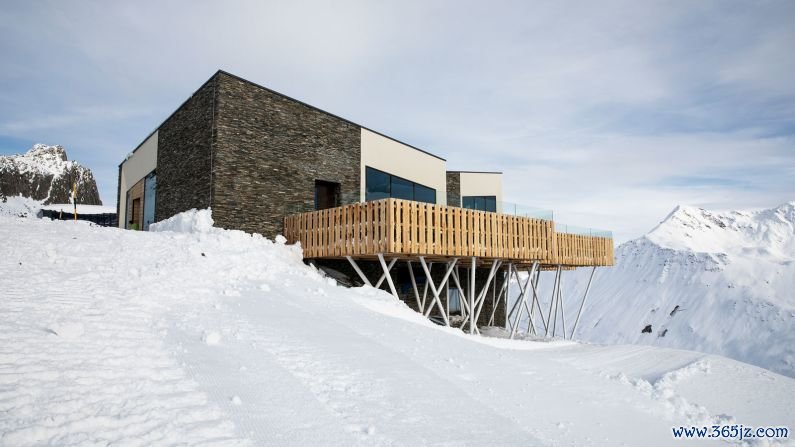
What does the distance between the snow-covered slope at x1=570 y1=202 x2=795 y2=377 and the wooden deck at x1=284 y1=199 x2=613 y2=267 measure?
222 feet

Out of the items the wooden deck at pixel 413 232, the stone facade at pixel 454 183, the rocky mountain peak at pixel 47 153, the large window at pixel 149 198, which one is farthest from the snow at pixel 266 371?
the rocky mountain peak at pixel 47 153

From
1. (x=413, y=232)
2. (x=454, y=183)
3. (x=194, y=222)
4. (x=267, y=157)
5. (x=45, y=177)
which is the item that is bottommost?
(x=413, y=232)

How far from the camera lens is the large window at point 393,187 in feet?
63.5

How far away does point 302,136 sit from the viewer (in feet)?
56.2

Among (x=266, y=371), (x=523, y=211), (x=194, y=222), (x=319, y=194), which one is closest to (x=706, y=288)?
(x=523, y=211)

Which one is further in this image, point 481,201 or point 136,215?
point 481,201

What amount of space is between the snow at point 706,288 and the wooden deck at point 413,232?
68.0 m

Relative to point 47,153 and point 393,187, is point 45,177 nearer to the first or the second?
point 47,153

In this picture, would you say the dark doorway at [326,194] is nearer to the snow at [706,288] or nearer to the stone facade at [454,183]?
the stone facade at [454,183]

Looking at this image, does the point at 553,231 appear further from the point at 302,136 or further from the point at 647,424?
the point at 647,424

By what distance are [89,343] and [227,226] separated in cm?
965

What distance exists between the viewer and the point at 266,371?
A: 17.7 ft

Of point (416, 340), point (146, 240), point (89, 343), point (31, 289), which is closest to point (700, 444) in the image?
point (416, 340)

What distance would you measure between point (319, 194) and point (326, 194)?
0.97ft
